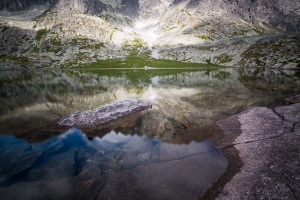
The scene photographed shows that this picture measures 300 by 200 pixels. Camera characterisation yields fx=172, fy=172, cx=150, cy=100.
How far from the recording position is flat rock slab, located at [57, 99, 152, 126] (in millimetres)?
22750

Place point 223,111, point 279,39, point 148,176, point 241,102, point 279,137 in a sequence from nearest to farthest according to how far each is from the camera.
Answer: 1. point 148,176
2. point 279,137
3. point 223,111
4. point 241,102
5. point 279,39

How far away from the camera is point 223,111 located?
27.4m

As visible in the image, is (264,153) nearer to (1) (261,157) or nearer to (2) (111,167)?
(1) (261,157)

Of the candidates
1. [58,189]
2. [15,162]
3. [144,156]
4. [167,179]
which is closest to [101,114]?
[15,162]

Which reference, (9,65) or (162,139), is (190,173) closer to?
(162,139)

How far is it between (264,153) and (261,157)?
0.74m

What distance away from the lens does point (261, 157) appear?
44.7 feet

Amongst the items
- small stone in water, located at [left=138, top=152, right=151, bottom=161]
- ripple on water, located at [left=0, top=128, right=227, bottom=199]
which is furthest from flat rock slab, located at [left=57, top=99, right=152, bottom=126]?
small stone in water, located at [left=138, top=152, right=151, bottom=161]

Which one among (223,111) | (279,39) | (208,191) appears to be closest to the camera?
(208,191)

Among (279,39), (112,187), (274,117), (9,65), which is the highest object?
(279,39)

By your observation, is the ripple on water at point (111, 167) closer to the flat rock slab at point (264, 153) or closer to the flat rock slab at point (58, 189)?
the flat rock slab at point (58, 189)

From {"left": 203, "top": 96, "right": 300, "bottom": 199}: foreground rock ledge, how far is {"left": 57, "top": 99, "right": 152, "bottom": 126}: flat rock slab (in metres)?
13.3

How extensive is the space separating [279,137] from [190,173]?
10.2 m

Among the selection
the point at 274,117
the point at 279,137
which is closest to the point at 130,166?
the point at 279,137
